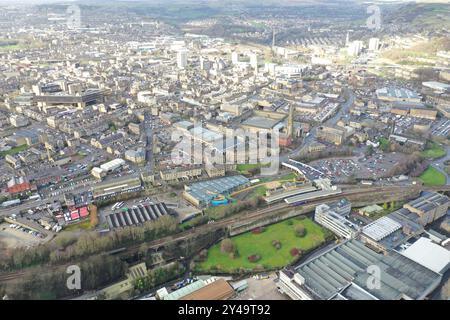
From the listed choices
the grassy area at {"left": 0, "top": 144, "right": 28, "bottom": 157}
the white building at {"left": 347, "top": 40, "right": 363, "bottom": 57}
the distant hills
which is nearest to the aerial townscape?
the grassy area at {"left": 0, "top": 144, "right": 28, "bottom": 157}

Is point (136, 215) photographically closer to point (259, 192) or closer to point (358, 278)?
point (259, 192)

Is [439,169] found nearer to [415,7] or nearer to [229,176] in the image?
[229,176]

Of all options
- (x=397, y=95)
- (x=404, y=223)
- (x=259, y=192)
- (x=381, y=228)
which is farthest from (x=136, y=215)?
(x=397, y=95)

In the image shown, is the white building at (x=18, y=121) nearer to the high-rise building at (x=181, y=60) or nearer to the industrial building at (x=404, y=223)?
the high-rise building at (x=181, y=60)

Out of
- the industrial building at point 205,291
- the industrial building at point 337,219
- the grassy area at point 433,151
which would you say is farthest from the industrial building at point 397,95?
the industrial building at point 205,291
